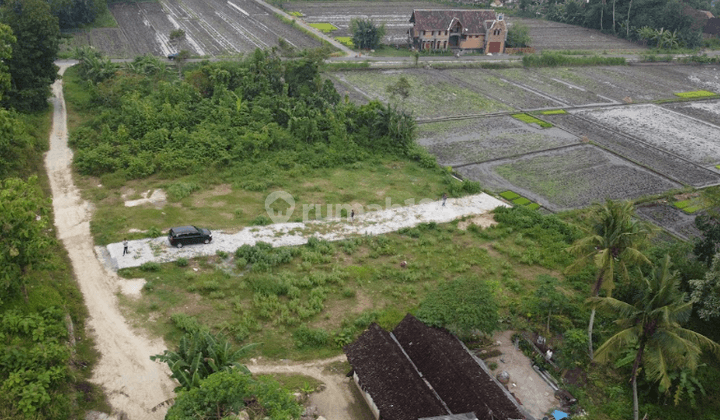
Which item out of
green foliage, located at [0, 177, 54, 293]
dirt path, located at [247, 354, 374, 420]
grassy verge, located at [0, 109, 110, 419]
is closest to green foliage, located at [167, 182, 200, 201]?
grassy verge, located at [0, 109, 110, 419]

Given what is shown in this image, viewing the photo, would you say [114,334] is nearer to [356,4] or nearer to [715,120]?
[715,120]

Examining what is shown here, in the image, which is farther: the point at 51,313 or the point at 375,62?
the point at 375,62

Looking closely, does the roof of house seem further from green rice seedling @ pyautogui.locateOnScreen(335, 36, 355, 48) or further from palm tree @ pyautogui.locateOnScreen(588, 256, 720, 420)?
green rice seedling @ pyautogui.locateOnScreen(335, 36, 355, 48)

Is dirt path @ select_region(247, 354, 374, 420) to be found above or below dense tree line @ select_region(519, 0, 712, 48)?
below

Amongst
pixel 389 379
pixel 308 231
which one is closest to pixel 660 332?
pixel 389 379

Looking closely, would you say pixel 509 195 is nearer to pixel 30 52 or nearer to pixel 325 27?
pixel 30 52

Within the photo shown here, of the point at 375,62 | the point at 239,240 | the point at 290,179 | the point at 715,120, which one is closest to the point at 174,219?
the point at 239,240
